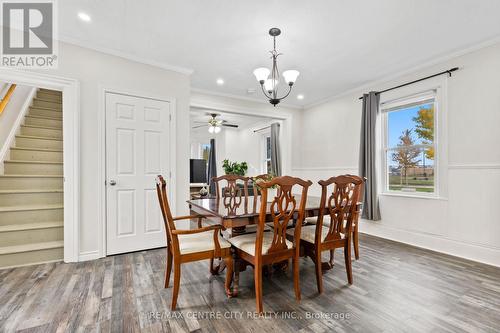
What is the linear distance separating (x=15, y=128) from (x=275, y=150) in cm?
503

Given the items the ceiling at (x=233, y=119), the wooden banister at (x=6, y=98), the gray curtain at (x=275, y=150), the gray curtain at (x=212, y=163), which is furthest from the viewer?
the gray curtain at (x=212, y=163)

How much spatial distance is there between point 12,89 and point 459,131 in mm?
6548

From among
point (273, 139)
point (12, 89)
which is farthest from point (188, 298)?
point (273, 139)

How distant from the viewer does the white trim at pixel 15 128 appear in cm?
340

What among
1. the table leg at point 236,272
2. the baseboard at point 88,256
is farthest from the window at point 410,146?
the baseboard at point 88,256

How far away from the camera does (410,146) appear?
3.70m

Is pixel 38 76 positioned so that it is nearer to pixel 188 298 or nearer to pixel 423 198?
pixel 188 298

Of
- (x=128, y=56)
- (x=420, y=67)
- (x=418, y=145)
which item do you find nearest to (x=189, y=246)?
(x=128, y=56)

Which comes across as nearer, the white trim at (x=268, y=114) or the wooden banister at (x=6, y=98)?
the wooden banister at (x=6, y=98)

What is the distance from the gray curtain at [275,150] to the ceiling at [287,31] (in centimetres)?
289

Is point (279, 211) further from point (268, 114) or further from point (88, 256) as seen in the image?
point (268, 114)

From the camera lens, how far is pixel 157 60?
332cm

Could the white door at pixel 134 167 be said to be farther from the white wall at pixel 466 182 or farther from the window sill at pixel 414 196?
the white wall at pixel 466 182

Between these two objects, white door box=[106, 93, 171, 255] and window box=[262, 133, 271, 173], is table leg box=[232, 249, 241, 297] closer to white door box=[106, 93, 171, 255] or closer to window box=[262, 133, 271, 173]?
white door box=[106, 93, 171, 255]
